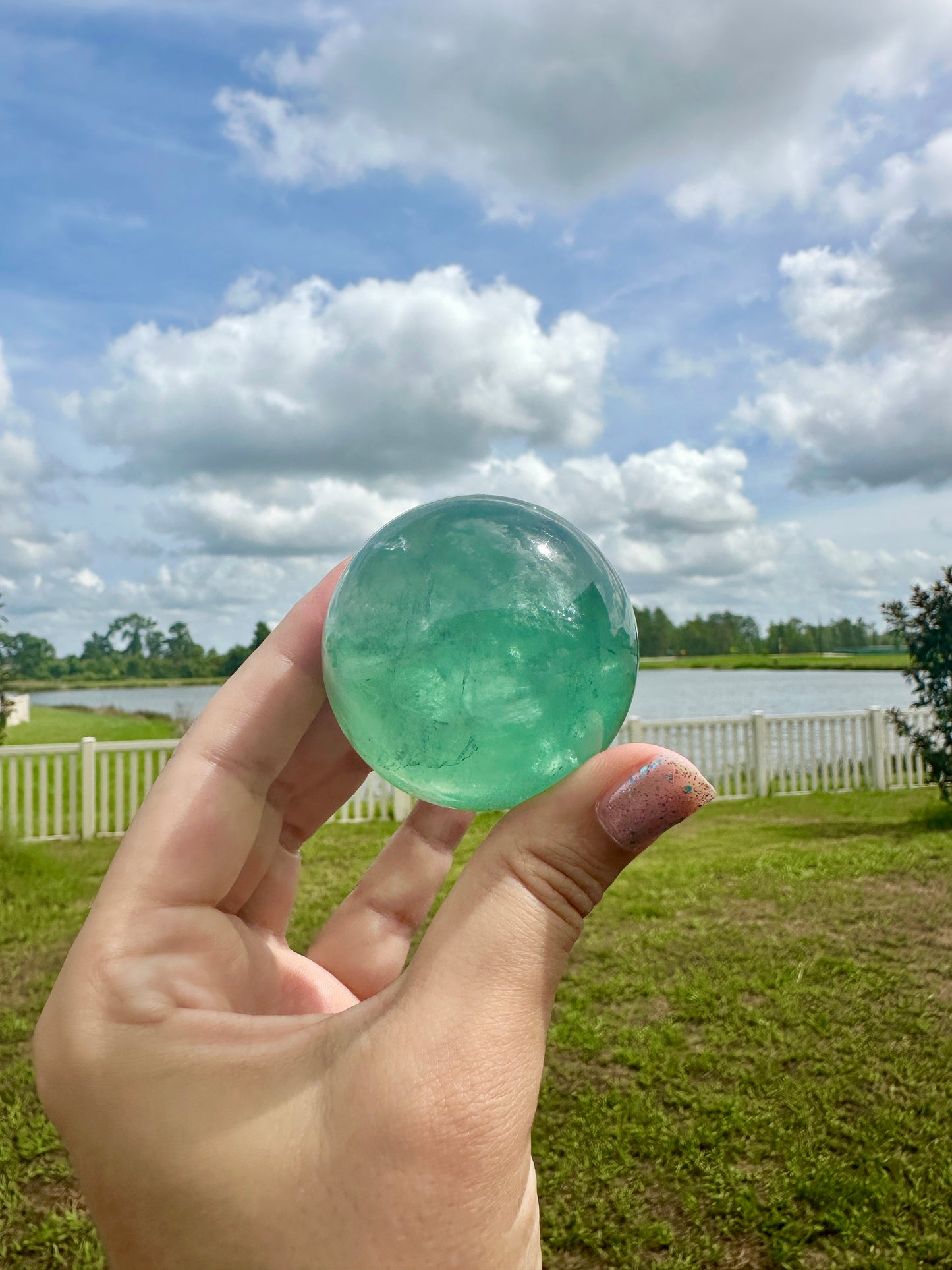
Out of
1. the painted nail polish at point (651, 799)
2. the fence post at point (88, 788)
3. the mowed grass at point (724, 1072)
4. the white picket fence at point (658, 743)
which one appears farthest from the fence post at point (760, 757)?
the painted nail polish at point (651, 799)

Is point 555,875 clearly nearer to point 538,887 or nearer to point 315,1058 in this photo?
point 538,887

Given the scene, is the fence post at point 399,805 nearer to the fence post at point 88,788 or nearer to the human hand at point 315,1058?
the fence post at point 88,788

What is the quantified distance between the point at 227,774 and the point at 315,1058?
68 centimetres

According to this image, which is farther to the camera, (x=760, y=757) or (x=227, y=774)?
(x=760, y=757)

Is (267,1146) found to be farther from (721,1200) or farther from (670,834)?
(670,834)

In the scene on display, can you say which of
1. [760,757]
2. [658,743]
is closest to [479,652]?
[658,743]

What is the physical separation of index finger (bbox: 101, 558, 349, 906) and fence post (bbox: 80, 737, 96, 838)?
954 cm

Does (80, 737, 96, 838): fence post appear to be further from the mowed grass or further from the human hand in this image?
the human hand

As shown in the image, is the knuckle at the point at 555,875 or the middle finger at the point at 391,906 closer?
the knuckle at the point at 555,875

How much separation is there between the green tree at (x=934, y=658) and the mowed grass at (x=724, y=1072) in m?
2.84

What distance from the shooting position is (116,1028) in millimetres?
1536

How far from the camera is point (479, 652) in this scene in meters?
1.61

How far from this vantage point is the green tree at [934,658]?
35.2ft

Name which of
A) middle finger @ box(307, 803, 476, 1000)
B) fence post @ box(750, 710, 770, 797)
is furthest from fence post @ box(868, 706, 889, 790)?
middle finger @ box(307, 803, 476, 1000)
